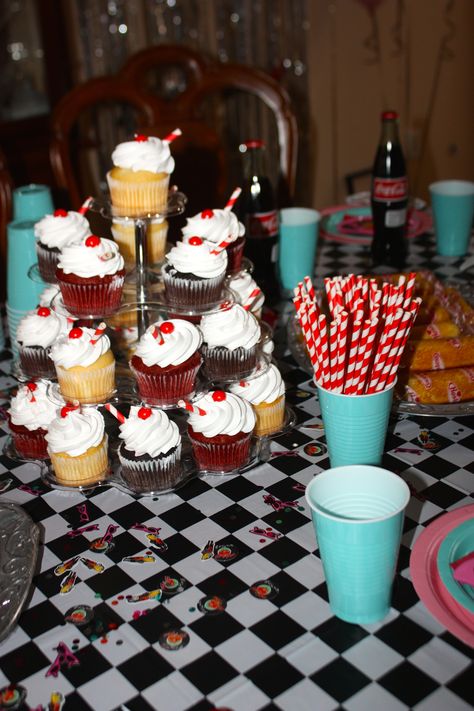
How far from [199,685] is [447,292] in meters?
0.93

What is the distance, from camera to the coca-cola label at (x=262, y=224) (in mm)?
1656

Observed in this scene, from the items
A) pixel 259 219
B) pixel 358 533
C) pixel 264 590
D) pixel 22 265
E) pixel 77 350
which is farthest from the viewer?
pixel 259 219

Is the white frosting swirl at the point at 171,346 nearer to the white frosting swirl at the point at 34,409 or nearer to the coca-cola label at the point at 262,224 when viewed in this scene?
the white frosting swirl at the point at 34,409

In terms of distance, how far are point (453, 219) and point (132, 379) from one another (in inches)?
37.2

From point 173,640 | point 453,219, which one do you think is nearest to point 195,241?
point 173,640

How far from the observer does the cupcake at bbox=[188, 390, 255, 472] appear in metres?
1.14

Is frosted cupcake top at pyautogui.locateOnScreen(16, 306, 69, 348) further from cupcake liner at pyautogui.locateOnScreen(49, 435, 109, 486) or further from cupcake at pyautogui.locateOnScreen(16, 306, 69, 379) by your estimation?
cupcake liner at pyautogui.locateOnScreen(49, 435, 109, 486)

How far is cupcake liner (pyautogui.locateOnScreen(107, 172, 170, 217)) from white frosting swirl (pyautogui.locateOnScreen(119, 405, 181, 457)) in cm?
33

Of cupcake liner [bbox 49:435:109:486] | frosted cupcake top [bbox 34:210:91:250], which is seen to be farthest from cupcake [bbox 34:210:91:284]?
cupcake liner [bbox 49:435:109:486]

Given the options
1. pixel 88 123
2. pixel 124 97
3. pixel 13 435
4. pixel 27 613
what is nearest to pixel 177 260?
pixel 13 435

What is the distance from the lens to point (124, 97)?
2.32 metres

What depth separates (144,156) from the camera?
1280mm

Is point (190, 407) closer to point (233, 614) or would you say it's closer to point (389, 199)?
point (233, 614)

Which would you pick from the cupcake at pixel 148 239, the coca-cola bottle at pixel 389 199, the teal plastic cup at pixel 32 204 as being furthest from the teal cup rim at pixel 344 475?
the coca-cola bottle at pixel 389 199
